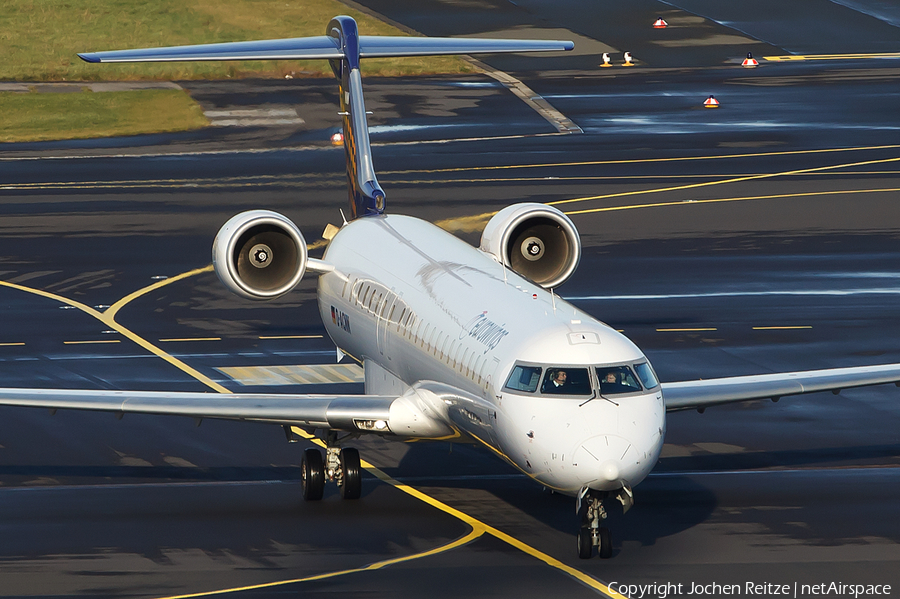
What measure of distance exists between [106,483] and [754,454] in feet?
32.9

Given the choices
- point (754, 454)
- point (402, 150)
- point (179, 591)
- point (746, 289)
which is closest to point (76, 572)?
point (179, 591)

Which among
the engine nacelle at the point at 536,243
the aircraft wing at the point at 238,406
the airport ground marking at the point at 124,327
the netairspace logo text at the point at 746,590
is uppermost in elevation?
the engine nacelle at the point at 536,243

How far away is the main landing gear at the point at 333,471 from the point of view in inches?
886

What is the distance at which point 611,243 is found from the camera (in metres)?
41.3

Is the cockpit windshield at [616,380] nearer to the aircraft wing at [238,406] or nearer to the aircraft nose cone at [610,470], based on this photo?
the aircraft nose cone at [610,470]

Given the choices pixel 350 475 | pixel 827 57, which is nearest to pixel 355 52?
pixel 350 475

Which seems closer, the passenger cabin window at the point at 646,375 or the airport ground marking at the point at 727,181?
the passenger cabin window at the point at 646,375

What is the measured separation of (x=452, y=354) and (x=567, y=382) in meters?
2.73

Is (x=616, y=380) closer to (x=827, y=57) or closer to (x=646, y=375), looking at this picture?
(x=646, y=375)

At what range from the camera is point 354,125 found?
93.8ft

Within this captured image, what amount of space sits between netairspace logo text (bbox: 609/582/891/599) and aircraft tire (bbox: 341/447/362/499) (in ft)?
17.0

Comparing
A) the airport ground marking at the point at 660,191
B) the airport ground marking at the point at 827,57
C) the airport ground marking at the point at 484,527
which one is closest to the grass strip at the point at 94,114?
the airport ground marking at the point at 660,191

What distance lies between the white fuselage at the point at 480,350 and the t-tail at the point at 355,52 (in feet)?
5.43

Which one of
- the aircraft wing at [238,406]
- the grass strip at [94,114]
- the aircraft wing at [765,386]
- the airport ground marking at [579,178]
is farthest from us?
the grass strip at [94,114]
